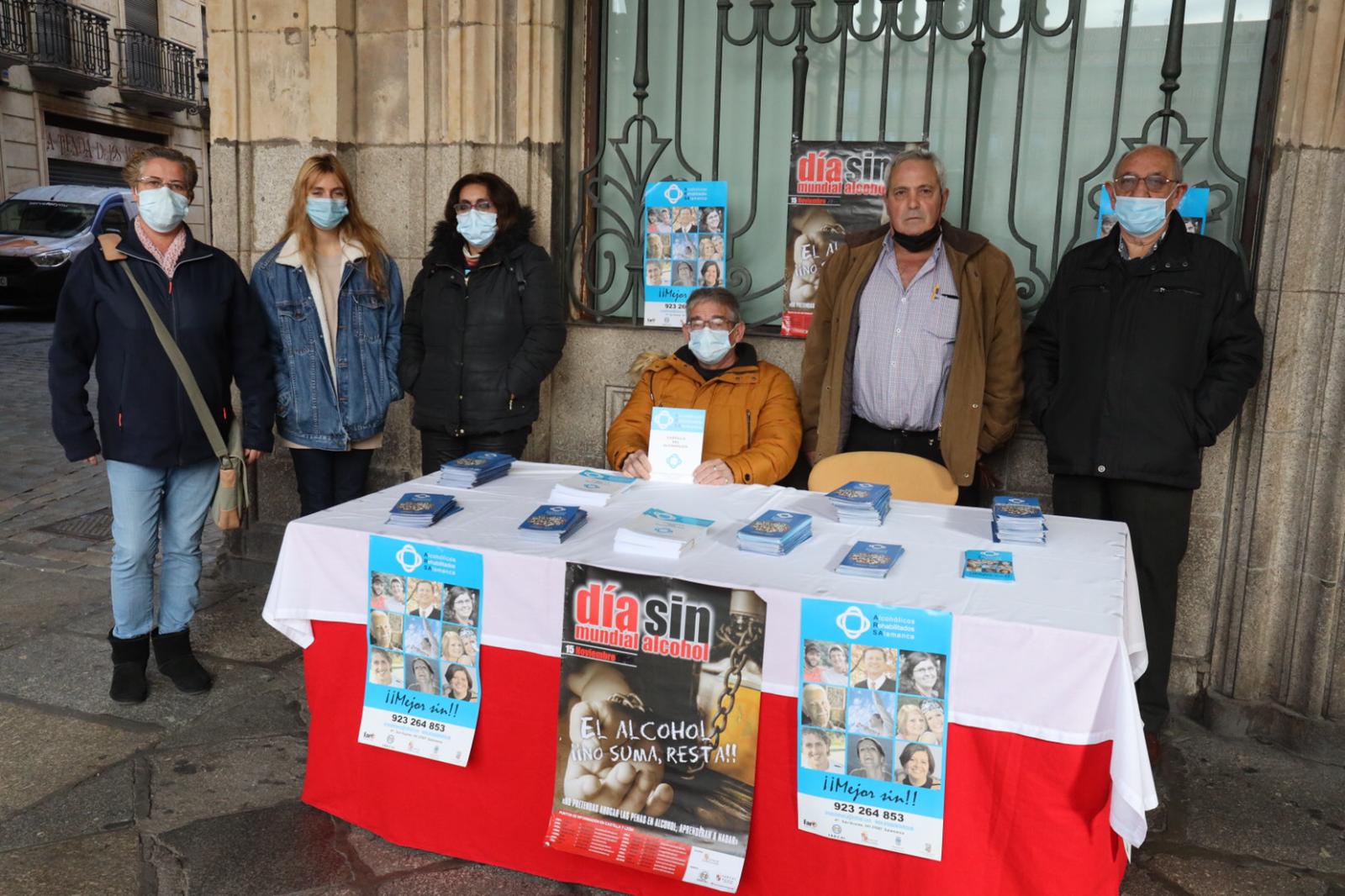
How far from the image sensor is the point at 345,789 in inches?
112

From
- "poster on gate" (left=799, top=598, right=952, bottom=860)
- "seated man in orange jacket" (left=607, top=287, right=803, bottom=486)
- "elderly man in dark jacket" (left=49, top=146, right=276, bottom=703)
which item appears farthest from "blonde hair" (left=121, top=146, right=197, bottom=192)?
"poster on gate" (left=799, top=598, right=952, bottom=860)

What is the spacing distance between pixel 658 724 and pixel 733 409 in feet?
5.19

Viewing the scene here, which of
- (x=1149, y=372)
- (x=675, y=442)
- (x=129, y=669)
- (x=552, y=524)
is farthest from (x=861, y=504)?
(x=129, y=669)

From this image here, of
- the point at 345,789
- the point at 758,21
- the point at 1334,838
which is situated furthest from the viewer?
the point at 758,21

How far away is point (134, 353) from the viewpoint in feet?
11.7

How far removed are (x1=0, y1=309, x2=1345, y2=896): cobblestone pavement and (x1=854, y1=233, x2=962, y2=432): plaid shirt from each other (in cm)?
145

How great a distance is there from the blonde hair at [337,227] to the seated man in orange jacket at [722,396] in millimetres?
1168

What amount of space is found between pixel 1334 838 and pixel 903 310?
80.1 inches

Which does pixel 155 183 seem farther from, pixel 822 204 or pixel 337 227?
pixel 822 204

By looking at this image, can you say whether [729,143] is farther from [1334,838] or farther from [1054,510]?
[1334,838]

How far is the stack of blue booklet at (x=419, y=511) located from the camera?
272cm

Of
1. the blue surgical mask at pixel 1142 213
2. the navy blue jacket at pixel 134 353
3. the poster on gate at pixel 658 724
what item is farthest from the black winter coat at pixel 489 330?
the blue surgical mask at pixel 1142 213

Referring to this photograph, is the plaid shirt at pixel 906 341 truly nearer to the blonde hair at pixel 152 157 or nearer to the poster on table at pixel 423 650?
the poster on table at pixel 423 650

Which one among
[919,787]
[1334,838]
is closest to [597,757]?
[919,787]
